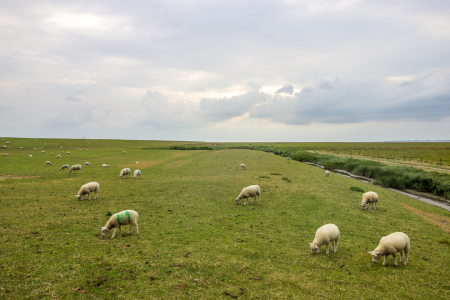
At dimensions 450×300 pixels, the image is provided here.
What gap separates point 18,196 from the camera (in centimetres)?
1900

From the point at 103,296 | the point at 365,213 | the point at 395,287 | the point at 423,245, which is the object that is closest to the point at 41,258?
the point at 103,296

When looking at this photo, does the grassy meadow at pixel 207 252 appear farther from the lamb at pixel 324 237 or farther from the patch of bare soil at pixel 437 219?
the lamb at pixel 324 237

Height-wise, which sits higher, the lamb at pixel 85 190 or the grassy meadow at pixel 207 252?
the lamb at pixel 85 190

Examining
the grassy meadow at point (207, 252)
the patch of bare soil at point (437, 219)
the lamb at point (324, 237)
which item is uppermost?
the lamb at point (324, 237)

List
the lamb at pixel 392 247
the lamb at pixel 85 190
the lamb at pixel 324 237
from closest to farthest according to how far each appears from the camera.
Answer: the lamb at pixel 392 247, the lamb at pixel 324 237, the lamb at pixel 85 190

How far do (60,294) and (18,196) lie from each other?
665 inches

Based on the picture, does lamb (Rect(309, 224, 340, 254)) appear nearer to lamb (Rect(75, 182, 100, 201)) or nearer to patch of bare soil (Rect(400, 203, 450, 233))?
patch of bare soil (Rect(400, 203, 450, 233))

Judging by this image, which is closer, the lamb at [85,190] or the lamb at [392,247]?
the lamb at [392,247]

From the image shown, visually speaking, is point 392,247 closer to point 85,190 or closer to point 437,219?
point 437,219

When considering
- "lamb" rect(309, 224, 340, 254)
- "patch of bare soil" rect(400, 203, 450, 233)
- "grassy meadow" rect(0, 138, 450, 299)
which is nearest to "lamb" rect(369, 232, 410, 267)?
"grassy meadow" rect(0, 138, 450, 299)

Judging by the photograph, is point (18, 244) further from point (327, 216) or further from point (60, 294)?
point (327, 216)

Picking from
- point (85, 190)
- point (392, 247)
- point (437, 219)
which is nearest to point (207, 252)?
point (392, 247)

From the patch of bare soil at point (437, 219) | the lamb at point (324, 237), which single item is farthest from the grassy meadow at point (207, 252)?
the lamb at point (324, 237)

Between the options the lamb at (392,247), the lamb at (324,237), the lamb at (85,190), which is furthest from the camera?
the lamb at (85,190)
